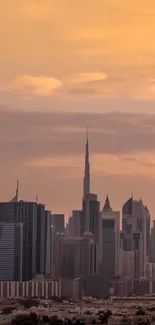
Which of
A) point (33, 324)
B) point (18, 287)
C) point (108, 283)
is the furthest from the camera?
point (108, 283)

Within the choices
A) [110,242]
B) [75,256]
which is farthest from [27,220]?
[110,242]

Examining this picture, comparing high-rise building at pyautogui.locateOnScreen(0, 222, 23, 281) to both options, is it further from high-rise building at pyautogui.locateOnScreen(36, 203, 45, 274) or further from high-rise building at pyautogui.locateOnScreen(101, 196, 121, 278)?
high-rise building at pyautogui.locateOnScreen(101, 196, 121, 278)

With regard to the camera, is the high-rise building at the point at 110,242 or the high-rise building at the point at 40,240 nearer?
the high-rise building at the point at 40,240

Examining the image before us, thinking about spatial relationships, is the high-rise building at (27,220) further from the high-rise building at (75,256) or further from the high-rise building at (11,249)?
the high-rise building at (75,256)

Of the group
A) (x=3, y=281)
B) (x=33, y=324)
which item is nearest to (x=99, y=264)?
(x=3, y=281)

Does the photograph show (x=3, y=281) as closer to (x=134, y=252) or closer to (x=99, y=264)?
(x=99, y=264)

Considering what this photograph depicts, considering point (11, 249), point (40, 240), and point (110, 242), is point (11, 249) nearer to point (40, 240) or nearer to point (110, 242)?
point (40, 240)
